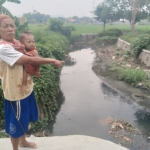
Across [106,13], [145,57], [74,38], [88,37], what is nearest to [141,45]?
[145,57]

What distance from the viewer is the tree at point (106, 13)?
2775 centimetres

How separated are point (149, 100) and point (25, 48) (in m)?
6.66

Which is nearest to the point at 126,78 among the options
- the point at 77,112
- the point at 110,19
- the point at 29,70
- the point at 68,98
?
the point at 68,98

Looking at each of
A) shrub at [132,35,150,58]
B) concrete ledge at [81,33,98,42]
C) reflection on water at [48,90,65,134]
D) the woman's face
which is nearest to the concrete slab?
the woman's face

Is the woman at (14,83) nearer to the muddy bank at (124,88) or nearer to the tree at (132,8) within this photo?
the muddy bank at (124,88)

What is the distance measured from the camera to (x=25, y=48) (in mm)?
2104

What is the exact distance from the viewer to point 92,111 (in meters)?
7.08

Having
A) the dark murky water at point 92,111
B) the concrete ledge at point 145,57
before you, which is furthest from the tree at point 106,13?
the dark murky water at point 92,111

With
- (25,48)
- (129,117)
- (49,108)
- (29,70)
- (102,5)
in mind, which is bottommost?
(129,117)

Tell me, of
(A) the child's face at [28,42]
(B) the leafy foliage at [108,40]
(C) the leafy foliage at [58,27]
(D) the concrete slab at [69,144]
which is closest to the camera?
(A) the child's face at [28,42]

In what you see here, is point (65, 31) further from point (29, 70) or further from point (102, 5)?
point (29, 70)

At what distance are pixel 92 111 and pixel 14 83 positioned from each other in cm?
526

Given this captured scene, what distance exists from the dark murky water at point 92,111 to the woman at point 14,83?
361 centimetres

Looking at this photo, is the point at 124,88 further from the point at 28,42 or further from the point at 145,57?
the point at 28,42
